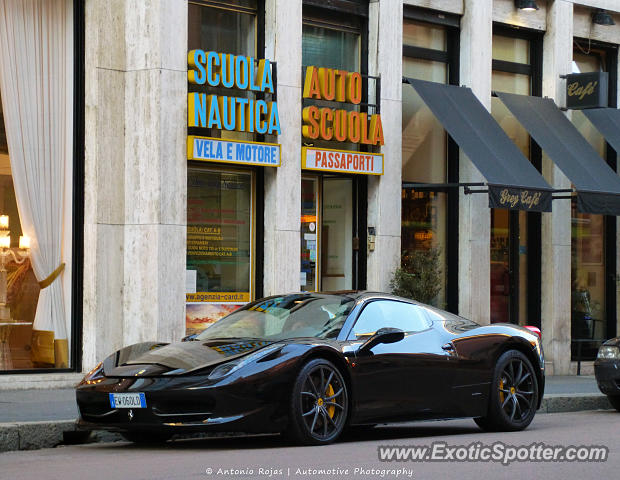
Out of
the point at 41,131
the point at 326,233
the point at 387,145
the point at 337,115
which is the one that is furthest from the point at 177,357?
the point at 387,145

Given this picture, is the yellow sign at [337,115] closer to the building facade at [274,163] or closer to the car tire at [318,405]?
the building facade at [274,163]

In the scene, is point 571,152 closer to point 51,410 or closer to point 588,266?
point 588,266

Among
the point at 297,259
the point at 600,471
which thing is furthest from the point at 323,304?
the point at 297,259

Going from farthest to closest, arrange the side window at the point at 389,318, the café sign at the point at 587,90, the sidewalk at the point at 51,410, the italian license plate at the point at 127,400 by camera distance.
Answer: the café sign at the point at 587,90
the side window at the point at 389,318
the sidewalk at the point at 51,410
the italian license plate at the point at 127,400

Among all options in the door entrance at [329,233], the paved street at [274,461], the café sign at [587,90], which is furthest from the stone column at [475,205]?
the paved street at [274,461]

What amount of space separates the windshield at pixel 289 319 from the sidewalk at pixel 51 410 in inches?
56.1

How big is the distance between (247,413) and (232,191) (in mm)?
7826

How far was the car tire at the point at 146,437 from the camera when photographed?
10.5m

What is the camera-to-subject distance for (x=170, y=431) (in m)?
9.53

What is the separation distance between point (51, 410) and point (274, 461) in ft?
12.8

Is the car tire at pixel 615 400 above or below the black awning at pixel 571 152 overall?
below

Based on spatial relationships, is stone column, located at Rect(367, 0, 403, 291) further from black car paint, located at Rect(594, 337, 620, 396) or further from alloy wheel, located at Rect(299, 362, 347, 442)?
alloy wheel, located at Rect(299, 362, 347, 442)

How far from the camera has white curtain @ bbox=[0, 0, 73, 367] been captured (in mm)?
15305

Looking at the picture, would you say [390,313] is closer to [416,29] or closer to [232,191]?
[232,191]
